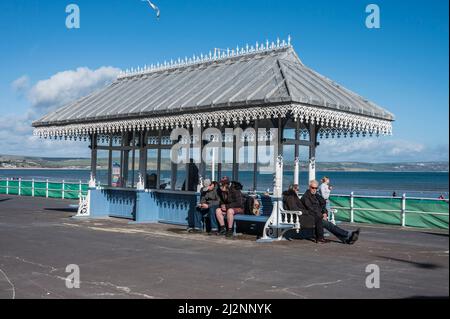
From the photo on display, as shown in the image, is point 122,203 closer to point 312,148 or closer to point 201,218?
point 201,218

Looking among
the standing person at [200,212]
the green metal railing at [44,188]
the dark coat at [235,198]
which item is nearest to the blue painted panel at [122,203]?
the standing person at [200,212]

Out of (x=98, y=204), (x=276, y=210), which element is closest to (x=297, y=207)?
(x=276, y=210)

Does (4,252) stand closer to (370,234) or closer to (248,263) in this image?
(248,263)

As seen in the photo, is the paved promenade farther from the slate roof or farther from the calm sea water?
the calm sea water

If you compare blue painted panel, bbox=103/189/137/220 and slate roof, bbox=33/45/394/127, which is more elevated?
slate roof, bbox=33/45/394/127

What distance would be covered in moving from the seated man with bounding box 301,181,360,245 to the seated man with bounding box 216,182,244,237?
1.74 m

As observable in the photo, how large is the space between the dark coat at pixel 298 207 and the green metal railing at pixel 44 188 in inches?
705

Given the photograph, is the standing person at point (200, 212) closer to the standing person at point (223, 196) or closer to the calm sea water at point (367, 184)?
the standing person at point (223, 196)

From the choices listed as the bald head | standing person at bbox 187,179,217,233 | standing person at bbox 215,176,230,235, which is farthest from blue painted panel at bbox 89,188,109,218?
the bald head

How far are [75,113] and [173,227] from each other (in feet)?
19.2

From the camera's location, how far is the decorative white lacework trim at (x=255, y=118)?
13312mm

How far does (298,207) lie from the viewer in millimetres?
13766

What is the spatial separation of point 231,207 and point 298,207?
1815mm

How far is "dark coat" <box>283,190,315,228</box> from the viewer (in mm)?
13656
